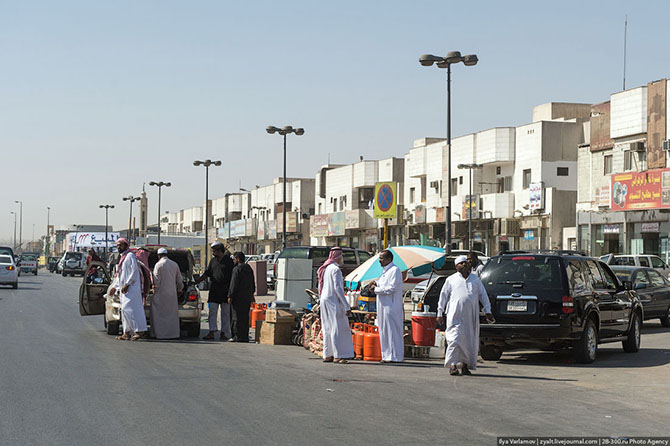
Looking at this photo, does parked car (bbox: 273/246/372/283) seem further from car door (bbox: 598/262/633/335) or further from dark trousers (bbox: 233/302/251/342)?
car door (bbox: 598/262/633/335)

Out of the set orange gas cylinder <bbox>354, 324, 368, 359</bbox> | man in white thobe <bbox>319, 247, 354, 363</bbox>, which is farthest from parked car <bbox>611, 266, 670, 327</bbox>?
man in white thobe <bbox>319, 247, 354, 363</bbox>

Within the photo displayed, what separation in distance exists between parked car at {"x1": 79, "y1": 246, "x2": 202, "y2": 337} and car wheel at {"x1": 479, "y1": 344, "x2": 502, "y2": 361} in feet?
20.0

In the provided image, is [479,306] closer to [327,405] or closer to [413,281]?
[327,405]

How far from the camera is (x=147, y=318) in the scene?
19.2m

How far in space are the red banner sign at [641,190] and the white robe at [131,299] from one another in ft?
97.3

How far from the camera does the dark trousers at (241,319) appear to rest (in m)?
18.3

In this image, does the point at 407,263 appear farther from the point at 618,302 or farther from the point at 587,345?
the point at 587,345

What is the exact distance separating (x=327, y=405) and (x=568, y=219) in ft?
149

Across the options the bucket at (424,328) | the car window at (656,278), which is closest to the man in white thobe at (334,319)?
the bucket at (424,328)

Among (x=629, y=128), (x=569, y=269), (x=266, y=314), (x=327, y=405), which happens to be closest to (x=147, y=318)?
(x=266, y=314)

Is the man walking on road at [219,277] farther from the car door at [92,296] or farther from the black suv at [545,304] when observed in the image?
the black suv at [545,304]

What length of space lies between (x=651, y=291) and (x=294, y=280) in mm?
8544

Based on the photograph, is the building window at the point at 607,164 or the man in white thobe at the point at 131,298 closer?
the man in white thobe at the point at 131,298

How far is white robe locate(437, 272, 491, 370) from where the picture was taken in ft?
44.0
